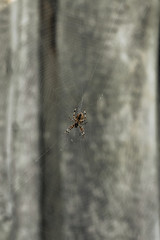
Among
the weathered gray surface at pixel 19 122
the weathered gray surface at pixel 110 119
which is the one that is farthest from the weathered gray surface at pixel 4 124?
the weathered gray surface at pixel 110 119

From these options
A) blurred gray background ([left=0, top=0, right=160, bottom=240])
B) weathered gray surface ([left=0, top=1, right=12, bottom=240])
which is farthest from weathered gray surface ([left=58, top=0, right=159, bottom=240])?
weathered gray surface ([left=0, top=1, right=12, bottom=240])

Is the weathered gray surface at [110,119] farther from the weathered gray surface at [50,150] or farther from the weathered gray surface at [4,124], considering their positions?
the weathered gray surface at [4,124]

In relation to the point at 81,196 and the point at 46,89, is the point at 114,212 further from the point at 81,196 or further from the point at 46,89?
the point at 46,89

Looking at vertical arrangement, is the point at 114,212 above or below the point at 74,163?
below

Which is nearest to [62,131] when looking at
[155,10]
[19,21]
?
[19,21]

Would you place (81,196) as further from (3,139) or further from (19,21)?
(19,21)

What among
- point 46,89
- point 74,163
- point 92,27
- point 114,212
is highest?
point 92,27

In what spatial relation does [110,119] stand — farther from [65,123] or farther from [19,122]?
[19,122]

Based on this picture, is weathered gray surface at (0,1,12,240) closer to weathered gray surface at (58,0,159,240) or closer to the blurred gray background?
the blurred gray background

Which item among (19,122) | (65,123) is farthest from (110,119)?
(19,122)
